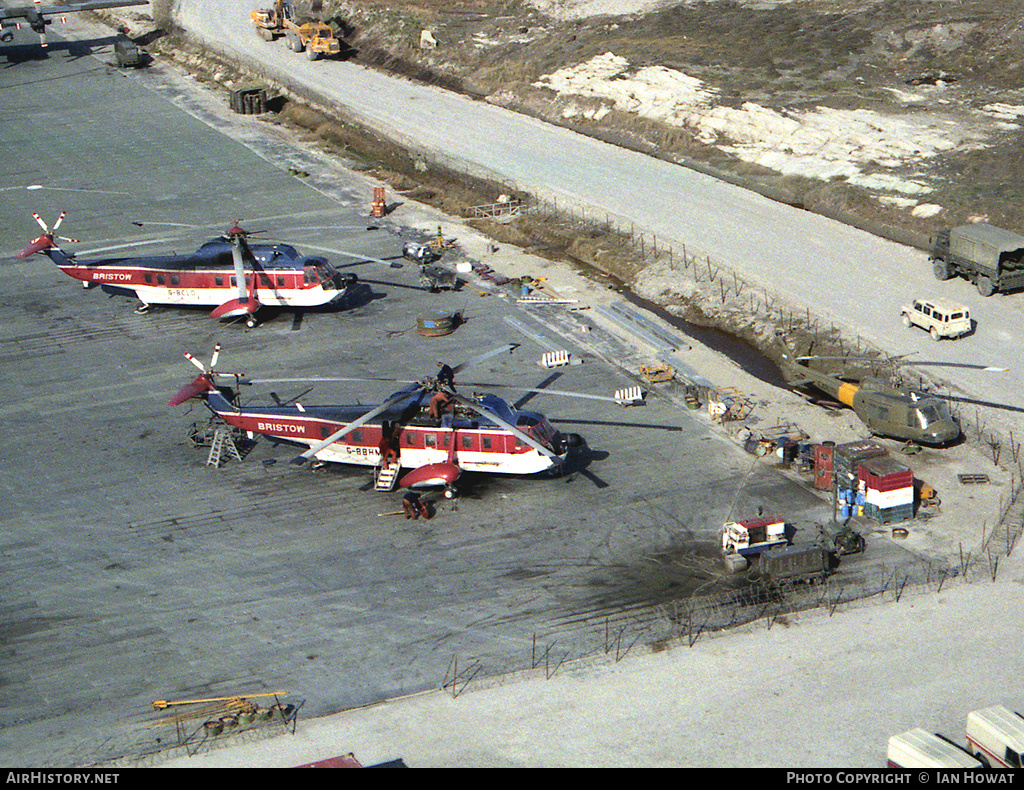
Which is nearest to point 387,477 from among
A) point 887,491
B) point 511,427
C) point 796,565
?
point 511,427

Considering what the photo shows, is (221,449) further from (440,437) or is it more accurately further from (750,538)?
(750,538)

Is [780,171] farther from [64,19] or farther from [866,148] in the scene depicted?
[64,19]

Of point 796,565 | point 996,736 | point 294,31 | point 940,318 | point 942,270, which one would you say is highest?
point 294,31

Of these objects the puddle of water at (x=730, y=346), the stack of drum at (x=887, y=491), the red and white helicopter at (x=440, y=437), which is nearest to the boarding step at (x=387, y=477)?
the red and white helicopter at (x=440, y=437)

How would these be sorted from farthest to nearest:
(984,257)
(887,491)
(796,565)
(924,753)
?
(984,257), (887,491), (796,565), (924,753)

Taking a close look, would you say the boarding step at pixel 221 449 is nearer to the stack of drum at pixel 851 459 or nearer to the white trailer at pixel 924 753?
the stack of drum at pixel 851 459
